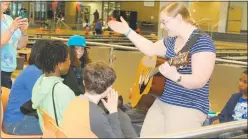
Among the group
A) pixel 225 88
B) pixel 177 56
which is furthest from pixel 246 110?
pixel 225 88

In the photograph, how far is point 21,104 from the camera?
2.87m

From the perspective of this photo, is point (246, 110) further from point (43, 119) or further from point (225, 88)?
point (225, 88)

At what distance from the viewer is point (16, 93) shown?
2887 millimetres

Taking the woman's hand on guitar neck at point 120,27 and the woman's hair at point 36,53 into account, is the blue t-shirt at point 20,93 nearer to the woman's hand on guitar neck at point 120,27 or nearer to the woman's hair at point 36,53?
the woman's hair at point 36,53

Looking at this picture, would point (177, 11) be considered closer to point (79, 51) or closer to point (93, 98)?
point (93, 98)

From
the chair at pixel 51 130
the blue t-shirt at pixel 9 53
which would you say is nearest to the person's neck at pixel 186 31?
the chair at pixel 51 130

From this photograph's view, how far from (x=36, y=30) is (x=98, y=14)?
6.60 feet

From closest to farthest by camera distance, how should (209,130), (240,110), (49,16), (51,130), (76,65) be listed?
(209,130)
(51,130)
(240,110)
(76,65)
(49,16)

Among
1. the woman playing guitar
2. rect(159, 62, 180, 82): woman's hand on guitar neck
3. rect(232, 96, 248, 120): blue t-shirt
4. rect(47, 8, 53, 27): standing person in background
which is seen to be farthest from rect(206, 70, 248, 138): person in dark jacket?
rect(47, 8, 53, 27): standing person in background

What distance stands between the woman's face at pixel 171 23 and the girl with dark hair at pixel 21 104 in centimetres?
107

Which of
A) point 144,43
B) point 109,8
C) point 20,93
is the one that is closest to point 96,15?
point 109,8

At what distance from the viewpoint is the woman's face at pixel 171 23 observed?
2148 mm

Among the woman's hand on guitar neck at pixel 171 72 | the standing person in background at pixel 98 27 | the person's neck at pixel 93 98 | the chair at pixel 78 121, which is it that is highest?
the woman's hand on guitar neck at pixel 171 72

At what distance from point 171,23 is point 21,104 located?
1226 millimetres
